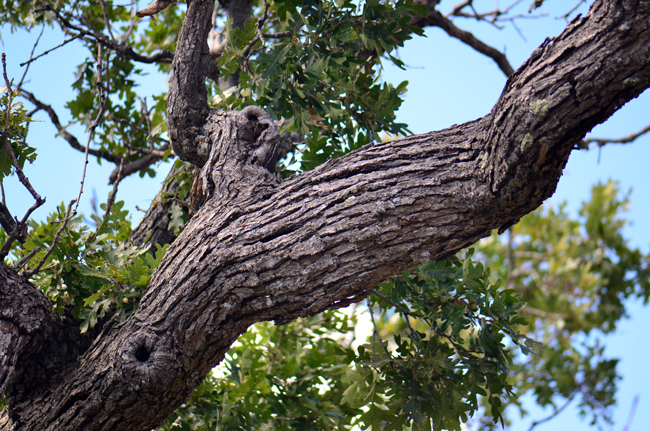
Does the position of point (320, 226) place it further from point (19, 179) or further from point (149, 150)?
point (149, 150)

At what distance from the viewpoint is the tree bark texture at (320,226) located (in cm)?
142

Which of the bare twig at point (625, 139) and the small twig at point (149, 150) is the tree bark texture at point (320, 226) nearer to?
the small twig at point (149, 150)

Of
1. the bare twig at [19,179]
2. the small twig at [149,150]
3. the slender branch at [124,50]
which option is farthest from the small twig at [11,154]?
the small twig at [149,150]

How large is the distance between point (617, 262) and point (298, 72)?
631cm

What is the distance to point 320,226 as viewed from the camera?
1760 millimetres

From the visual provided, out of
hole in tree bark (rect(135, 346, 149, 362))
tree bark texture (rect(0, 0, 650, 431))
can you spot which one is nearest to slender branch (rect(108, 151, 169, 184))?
tree bark texture (rect(0, 0, 650, 431))

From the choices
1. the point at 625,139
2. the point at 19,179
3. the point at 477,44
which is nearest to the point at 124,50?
the point at 19,179

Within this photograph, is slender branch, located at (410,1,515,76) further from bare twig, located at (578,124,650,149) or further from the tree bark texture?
the tree bark texture

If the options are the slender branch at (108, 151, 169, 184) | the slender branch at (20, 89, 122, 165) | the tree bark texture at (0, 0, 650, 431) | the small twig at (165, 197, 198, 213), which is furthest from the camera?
the slender branch at (108, 151, 169, 184)

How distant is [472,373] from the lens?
215 centimetres

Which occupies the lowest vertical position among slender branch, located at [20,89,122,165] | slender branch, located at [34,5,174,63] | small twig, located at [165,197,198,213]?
small twig, located at [165,197,198,213]

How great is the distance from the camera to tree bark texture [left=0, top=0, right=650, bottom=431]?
1.42 metres

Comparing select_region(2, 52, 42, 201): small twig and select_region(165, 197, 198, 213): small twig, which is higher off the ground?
select_region(165, 197, 198, 213): small twig

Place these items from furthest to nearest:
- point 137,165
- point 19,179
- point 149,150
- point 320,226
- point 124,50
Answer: point 137,165, point 149,150, point 124,50, point 19,179, point 320,226
